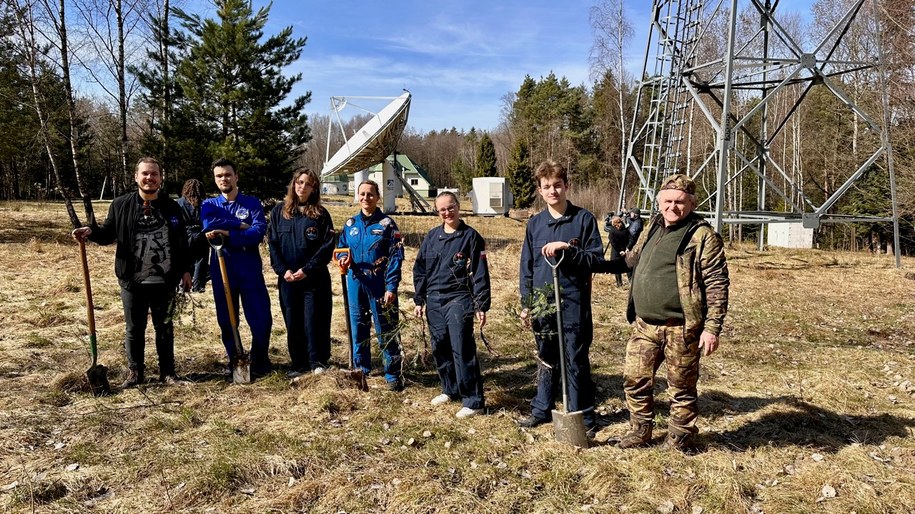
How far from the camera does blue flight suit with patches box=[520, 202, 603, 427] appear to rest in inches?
156

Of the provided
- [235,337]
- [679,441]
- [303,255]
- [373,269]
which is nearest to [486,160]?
[303,255]

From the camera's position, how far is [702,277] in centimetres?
347

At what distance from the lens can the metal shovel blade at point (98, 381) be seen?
15.9ft

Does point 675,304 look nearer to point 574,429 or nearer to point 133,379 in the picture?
point 574,429

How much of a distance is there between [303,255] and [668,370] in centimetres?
333

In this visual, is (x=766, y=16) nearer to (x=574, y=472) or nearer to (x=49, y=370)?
(x=574, y=472)

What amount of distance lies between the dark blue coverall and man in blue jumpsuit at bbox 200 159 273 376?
170 mm

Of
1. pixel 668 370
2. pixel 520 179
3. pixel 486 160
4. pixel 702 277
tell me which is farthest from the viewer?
pixel 486 160

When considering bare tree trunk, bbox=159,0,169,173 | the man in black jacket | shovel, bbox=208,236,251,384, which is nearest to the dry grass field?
shovel, bbox=208,236,251,384

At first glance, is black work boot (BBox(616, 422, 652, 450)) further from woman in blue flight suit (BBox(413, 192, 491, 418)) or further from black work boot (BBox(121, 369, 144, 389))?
black work boot (BBox(121, 369, 144, 389))

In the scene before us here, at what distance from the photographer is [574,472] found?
362 centimetres

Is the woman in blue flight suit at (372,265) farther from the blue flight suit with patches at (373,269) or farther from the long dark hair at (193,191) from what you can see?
the long dark hair at (193,191)

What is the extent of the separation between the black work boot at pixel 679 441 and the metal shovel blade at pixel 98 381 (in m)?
4.73

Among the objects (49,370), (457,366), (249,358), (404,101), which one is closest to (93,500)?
(249,358)
